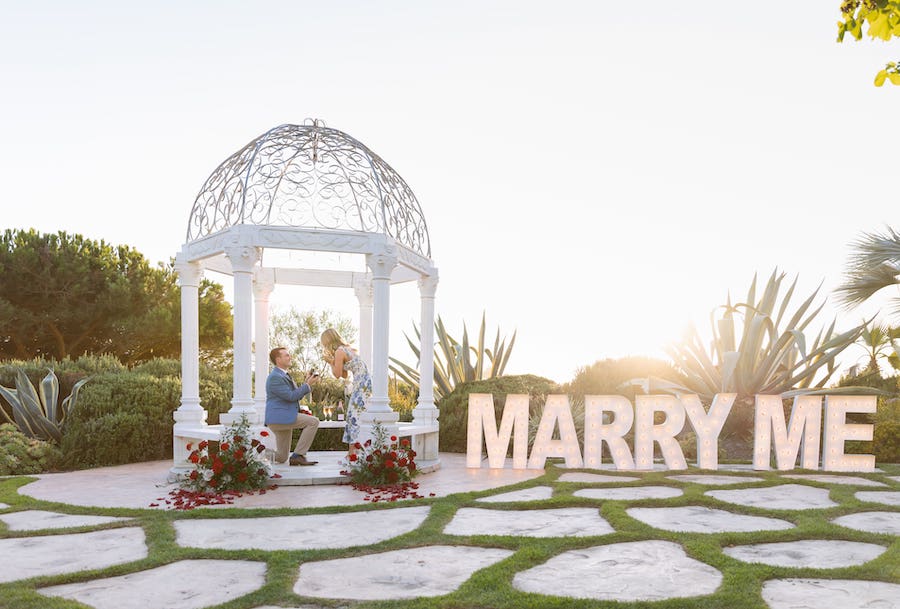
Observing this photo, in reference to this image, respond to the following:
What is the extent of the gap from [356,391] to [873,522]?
6064mm

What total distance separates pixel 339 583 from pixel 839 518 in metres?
4.59

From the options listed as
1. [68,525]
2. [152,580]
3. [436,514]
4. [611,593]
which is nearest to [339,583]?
[152,580]

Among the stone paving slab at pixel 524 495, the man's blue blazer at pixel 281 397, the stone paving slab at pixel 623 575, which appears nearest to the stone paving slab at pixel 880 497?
the stone paving slab at pixel 524 495

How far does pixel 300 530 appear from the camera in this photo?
6.21 m

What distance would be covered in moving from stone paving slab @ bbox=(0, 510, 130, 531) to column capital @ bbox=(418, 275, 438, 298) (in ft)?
17.5

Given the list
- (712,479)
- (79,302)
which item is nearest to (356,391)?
(712,479)

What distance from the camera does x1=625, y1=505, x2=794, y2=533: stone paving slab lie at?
20.2ft

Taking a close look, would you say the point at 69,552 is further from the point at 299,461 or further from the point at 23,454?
the point at 23,454

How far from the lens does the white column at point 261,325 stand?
463 inches

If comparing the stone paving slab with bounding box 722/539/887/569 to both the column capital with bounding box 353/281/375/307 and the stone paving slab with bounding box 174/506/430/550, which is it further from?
the column capital with bounding box 353/281/375/307

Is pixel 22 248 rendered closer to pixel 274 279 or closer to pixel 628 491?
pixel 274 279

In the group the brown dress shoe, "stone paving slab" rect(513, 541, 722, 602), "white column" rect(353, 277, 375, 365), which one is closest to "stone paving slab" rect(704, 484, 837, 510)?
"stone paving slab" rect(513, 541, 722, 602)

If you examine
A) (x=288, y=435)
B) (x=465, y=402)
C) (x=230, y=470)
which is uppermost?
(x=465, y=402)

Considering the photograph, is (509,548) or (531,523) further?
(531,523)
